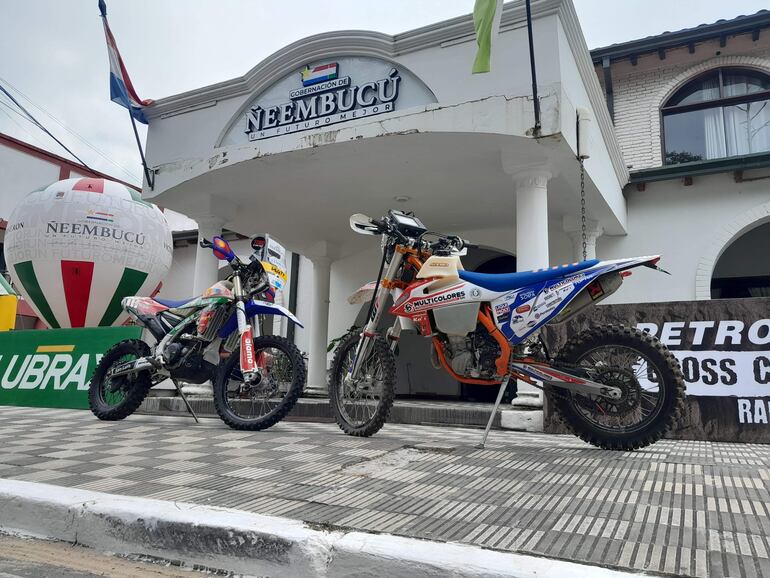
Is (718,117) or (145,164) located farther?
(718,117)

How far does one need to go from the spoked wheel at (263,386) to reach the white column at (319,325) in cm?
470

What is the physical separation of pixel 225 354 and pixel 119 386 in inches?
48.9

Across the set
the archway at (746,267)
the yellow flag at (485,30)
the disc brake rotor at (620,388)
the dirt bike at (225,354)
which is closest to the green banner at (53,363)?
the dirt bike at (225,354)

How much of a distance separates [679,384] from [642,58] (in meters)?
9.55

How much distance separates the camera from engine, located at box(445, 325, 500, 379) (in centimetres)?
382

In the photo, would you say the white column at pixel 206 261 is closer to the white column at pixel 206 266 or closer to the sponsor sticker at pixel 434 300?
the white column at pixel 206 266

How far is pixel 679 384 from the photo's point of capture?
3.21m

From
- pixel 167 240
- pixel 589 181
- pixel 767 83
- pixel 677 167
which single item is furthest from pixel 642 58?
pixel 167 240

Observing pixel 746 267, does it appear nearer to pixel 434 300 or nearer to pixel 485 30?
pixel 485 30

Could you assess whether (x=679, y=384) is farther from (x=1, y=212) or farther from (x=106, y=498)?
(x=1, y=212)

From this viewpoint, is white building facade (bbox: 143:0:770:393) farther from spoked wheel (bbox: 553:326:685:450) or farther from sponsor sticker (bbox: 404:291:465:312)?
spoked wheel (bbox: 553:326:685:450)

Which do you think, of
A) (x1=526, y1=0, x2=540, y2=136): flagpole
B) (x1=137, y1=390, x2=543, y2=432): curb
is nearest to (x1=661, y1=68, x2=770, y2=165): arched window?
(x1=526, y1=0, x2=540, y2=136): flagpole

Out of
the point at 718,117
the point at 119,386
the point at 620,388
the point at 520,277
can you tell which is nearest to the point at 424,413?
the point at 520,277

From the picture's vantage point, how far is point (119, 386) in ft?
18.4
